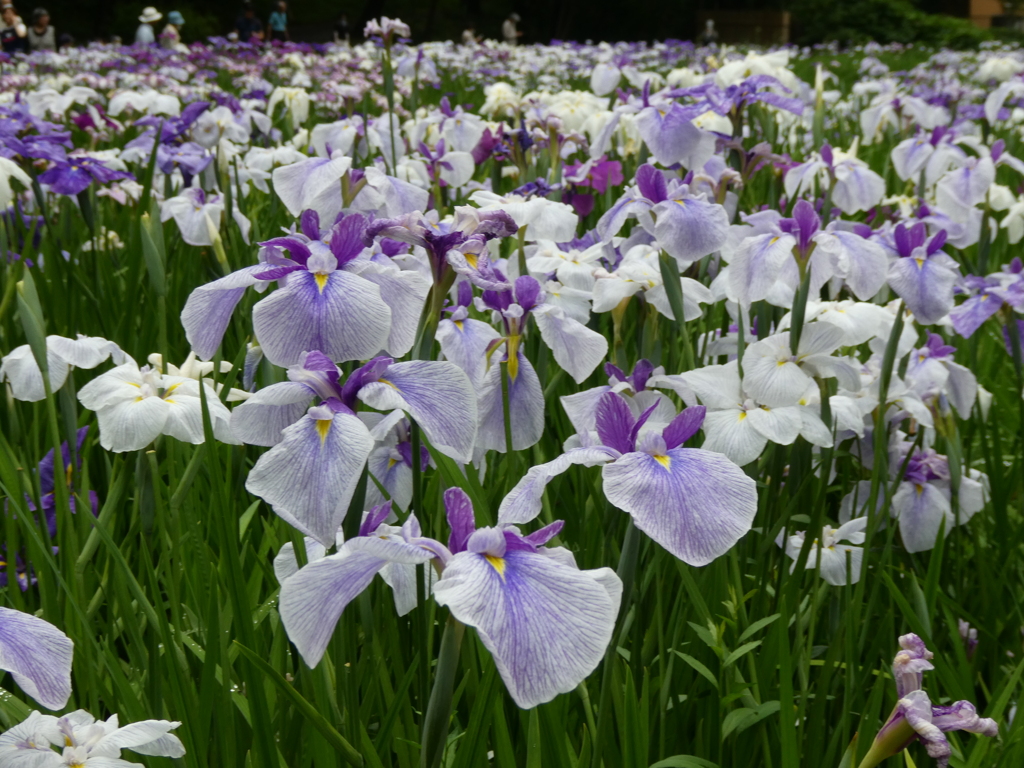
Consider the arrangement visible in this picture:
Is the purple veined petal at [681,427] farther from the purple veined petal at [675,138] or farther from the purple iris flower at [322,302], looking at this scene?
the purple veined petal at [675,138]

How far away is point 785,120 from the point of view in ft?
19.2

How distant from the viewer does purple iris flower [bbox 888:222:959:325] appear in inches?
68.0

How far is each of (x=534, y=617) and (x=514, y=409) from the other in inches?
25.4

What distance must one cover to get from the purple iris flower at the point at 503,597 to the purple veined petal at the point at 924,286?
116 centimetres

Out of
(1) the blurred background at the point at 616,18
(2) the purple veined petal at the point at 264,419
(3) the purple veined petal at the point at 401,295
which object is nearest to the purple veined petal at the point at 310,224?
(3) the purple veined petal at the point at 401,295

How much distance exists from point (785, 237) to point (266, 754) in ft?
4.09

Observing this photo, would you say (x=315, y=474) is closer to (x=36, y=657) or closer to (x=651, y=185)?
(x=36, y=657)

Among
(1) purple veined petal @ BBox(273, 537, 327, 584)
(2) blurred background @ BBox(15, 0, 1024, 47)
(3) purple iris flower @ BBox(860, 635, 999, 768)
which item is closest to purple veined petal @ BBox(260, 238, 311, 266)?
(1) purple veined petal @ BBox(273, 537, 327, 584)

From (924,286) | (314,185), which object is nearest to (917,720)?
(924,286)

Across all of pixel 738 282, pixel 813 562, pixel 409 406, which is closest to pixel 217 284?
pixel 409 406

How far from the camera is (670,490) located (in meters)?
0.90

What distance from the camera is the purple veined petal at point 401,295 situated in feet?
3.36

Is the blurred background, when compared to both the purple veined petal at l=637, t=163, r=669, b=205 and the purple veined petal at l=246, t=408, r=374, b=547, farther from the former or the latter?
the purple veined petal at l=246, t=408, r=374, b=547

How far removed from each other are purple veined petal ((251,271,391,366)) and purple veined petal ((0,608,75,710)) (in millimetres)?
323
